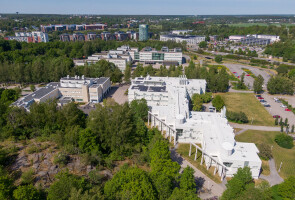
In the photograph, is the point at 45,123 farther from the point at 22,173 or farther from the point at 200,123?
the point at 200,123

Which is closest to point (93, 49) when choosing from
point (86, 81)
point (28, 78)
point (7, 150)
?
point (28, 78)

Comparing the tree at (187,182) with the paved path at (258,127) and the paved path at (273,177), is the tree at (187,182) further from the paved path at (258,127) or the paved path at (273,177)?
the paved path at (258,127)

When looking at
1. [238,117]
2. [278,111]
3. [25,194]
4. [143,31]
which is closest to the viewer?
[25,194]

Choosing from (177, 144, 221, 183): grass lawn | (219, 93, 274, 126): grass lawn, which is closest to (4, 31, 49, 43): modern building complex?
(219, 93, 274, 126): grass lawn

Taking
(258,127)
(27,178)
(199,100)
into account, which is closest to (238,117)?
(258,127)

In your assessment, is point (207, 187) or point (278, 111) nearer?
point (207, 187)

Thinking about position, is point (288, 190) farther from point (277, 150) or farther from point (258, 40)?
point (258, 40)

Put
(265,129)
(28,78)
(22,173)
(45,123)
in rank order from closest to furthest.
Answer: (22,173) < (45,123) < (265,129) < (28,78)
